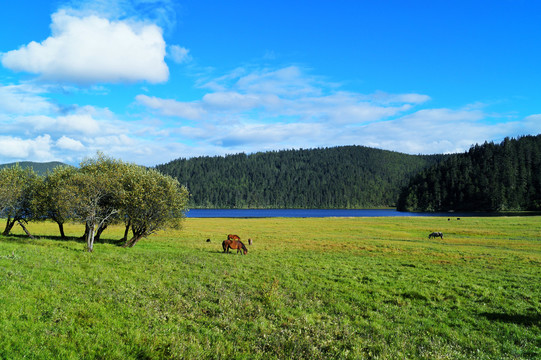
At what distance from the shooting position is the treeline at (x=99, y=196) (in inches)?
1208

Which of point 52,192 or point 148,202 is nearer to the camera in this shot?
point 52,192

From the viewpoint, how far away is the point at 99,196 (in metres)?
32.6

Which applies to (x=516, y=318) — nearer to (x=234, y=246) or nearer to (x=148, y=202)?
(x=234, y=246)

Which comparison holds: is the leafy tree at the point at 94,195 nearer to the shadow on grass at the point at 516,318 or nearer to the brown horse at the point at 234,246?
the brown horse at the point at 234,246

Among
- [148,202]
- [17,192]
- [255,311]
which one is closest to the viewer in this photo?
[255,311]

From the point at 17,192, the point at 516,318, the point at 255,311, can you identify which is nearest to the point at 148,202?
the point at 17,192

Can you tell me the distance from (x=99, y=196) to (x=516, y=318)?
36.9m

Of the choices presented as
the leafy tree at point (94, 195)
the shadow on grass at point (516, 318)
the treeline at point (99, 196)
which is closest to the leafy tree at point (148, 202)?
the treeline at point (99, 196)

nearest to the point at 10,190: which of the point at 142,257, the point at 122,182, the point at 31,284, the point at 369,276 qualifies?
the point at 122,182

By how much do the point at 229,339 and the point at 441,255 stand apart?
34.0m

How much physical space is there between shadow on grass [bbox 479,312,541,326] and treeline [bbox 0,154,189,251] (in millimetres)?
32700

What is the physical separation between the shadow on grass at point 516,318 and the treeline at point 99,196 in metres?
32.7

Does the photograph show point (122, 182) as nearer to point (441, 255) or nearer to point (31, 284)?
point (31, 284)

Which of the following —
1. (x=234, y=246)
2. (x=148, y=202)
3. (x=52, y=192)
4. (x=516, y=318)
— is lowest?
(x=516, y=318)
